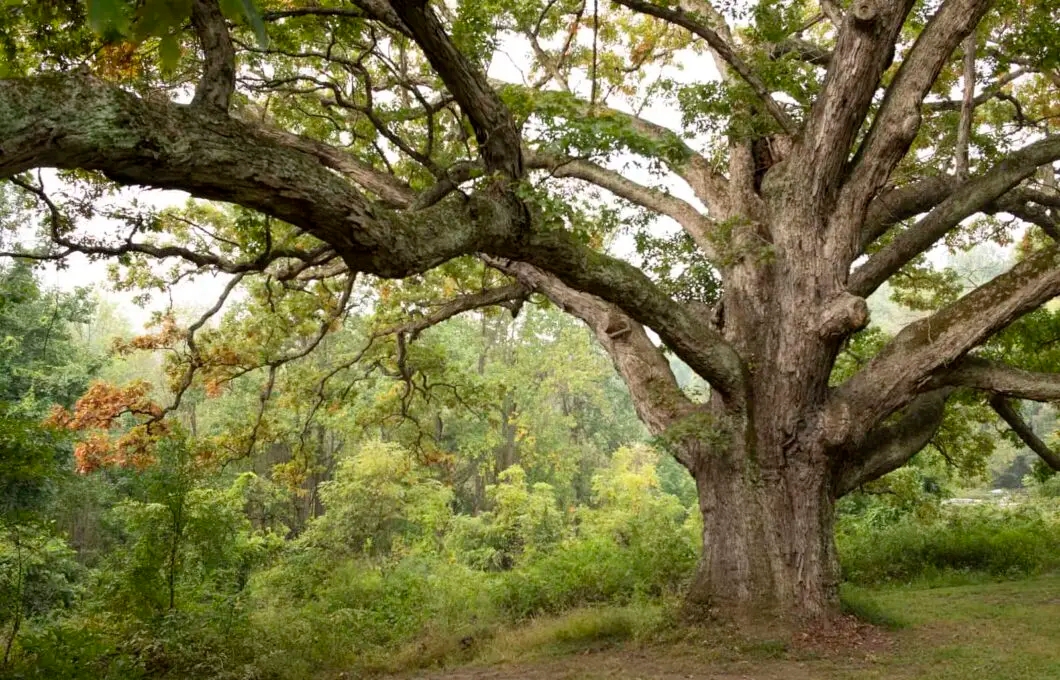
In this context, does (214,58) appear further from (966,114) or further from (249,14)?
(966,114)

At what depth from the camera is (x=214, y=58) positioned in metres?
3.72

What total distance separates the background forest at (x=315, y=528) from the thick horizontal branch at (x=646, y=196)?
205 cm

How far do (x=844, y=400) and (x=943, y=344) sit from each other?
1.01 meters

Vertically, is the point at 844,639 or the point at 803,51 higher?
the point at 803,51

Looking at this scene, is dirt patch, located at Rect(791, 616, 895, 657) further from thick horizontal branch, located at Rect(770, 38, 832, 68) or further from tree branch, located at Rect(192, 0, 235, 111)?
thick horizontal branch, located at Rect(770, 38, 832, 68)

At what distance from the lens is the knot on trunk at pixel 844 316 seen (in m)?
6.38

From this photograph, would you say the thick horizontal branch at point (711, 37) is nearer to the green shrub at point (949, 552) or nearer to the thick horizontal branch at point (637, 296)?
the thick horizontal branch at point (637, 296)

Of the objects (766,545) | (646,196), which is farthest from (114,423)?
(766,545)

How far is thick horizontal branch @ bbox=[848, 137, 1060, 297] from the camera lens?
7.05 meters

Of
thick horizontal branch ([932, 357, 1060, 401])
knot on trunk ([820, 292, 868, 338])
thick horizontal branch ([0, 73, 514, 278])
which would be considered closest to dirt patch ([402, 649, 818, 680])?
knot on trunk ([820, 292, 868, 338])

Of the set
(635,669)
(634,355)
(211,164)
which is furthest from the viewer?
(634,355)

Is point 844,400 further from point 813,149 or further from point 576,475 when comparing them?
point 576,475

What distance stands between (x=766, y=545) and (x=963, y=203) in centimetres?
402

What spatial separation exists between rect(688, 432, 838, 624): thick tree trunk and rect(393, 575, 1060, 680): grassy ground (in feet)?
1.22
